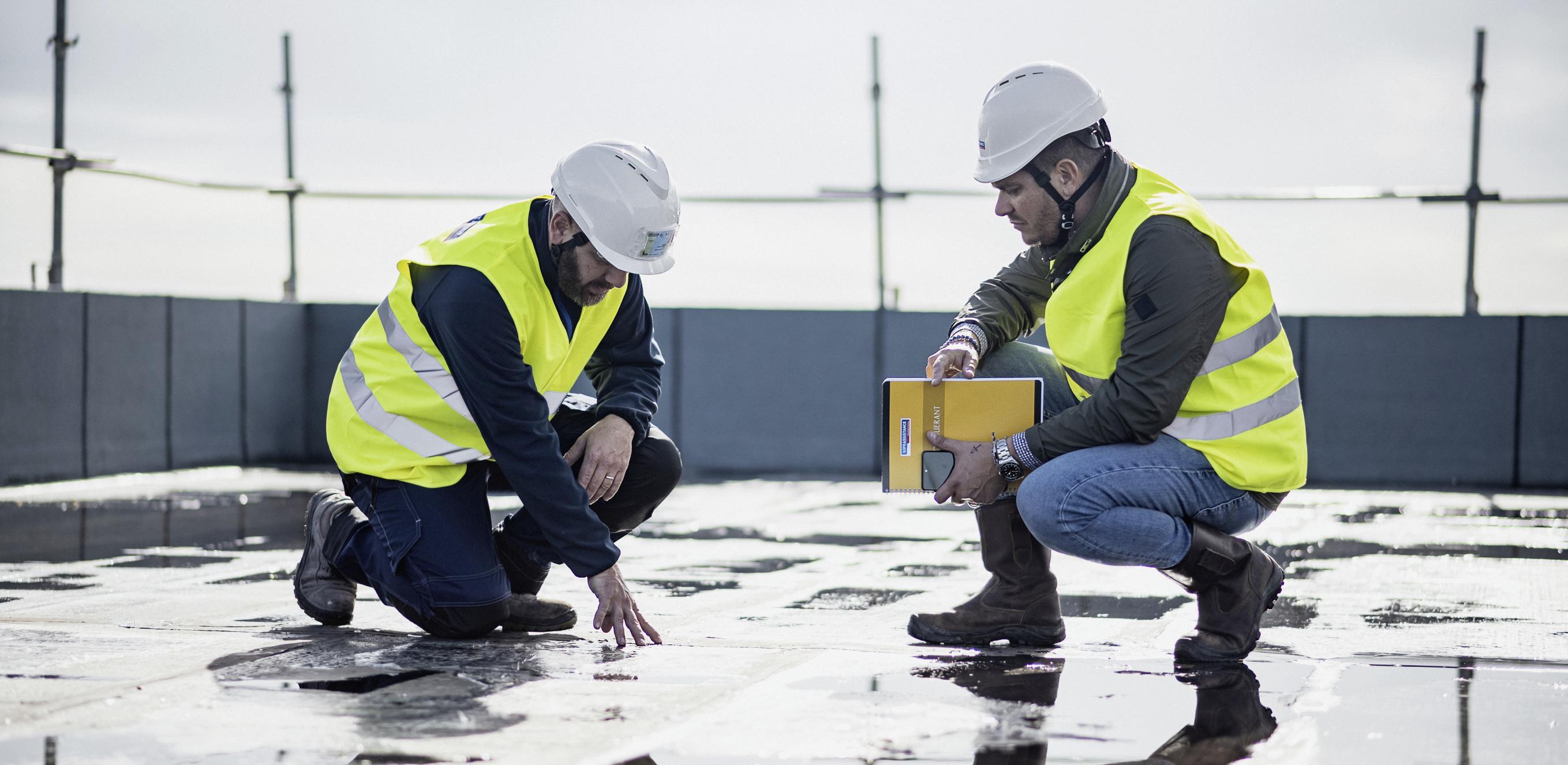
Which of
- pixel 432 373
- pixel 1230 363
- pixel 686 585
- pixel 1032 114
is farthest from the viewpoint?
pixel 686 585

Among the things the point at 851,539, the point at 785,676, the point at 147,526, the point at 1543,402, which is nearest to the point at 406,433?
the point at 785,676

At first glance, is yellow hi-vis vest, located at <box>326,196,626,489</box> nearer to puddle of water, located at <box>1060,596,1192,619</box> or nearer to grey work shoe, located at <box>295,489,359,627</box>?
grey work shoe, located at <box>295,489,359,627</box>

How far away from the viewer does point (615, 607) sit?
10.3ft

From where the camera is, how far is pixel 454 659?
3062 mm

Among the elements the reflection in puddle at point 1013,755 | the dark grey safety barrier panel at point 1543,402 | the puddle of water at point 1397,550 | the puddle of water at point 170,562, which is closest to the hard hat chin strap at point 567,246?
the reflection in puddle at point 1013,755

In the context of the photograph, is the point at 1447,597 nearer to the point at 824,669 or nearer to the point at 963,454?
the point at 963,454

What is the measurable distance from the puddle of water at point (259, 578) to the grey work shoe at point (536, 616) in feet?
3.90

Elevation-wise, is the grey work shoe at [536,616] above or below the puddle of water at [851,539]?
above

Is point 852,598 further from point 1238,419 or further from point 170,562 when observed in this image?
point 170,562

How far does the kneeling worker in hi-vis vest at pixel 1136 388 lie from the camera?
3.00m

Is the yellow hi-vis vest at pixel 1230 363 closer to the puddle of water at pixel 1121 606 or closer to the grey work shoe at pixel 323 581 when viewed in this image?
the puddle of water at pixel 1121 606

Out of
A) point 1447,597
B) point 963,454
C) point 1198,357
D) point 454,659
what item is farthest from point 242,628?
point 1447,597

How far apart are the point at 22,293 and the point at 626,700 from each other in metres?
5.72

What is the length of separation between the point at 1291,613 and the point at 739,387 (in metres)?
5.20
